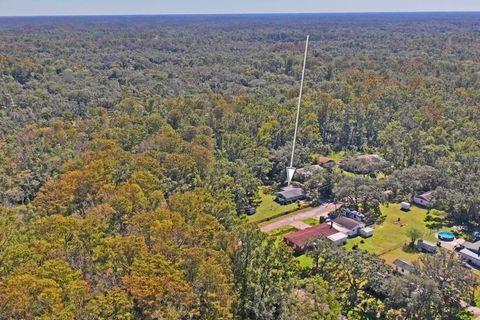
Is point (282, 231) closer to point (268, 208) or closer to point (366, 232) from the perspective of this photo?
point (268, 208)

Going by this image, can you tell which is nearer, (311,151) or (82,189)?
(82,189)

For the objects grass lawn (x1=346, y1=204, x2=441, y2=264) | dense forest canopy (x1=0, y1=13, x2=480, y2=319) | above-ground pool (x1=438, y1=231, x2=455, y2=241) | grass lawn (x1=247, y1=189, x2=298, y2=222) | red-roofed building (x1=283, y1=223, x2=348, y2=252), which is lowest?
grass lawn (x1=247, y1=189, x2=298, y2=222)

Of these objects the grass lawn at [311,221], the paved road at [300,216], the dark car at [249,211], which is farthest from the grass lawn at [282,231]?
the dark car at [249,211]

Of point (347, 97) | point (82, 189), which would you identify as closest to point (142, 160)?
point (82, 189)

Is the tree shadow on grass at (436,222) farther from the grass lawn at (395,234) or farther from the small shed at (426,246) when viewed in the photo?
the small shed at (426,246)

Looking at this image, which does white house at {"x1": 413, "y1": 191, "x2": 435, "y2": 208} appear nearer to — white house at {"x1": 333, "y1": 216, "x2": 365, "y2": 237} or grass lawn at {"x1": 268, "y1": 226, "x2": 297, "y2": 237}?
white house at {"x1": 333, "y1": 216, "x2": 365, "y2": 237}

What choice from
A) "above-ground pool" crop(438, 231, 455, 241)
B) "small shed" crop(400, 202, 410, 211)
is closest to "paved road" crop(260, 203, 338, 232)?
"small shed" crop(400, 202, 410, 211)

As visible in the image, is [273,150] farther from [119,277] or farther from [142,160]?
[119,277]
